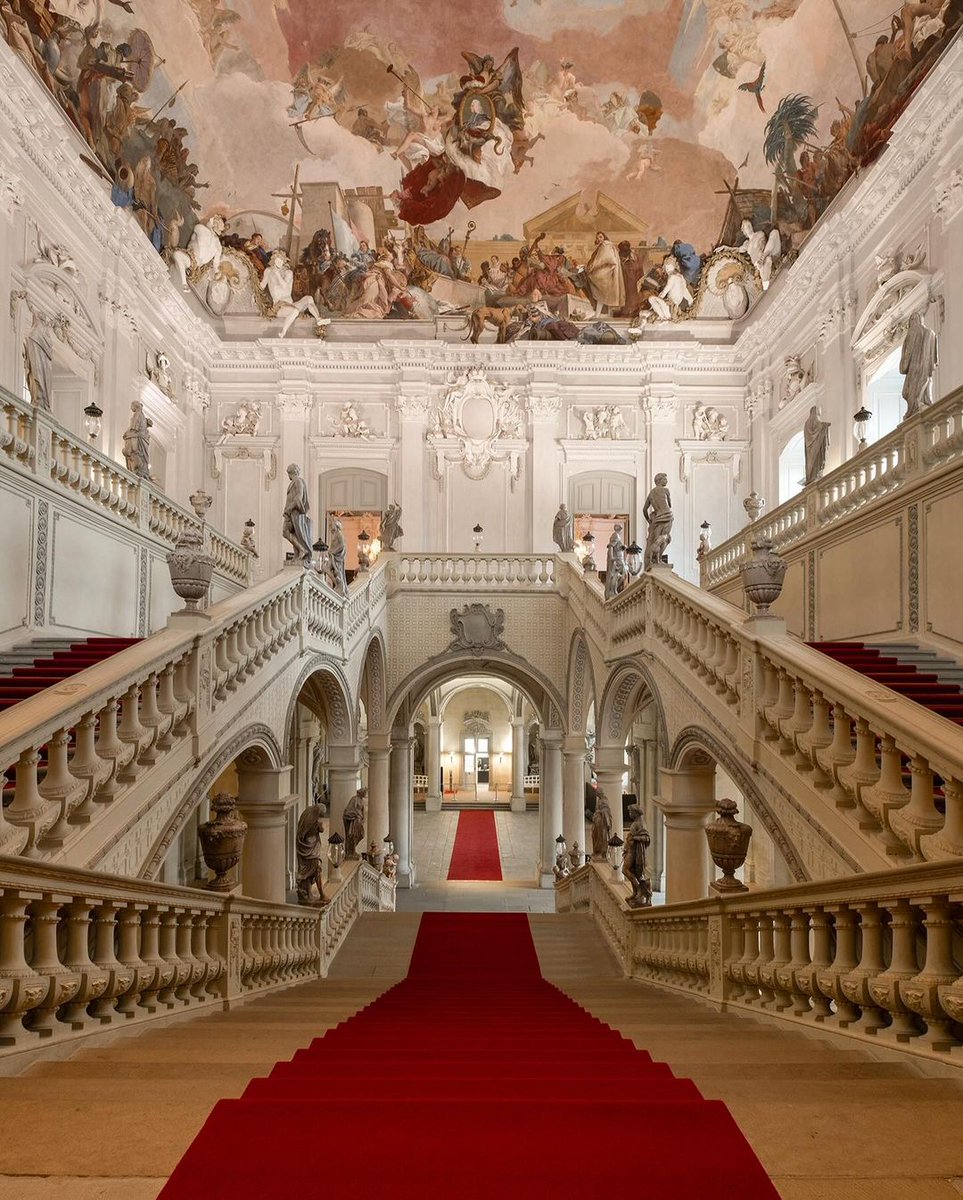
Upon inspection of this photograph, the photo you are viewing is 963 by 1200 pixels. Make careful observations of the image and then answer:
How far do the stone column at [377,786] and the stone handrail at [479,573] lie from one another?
3134mm

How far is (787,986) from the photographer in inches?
184

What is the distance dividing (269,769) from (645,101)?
771 inches

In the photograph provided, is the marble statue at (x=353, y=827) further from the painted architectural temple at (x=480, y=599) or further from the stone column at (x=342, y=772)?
the stone column at (x=342, y=772)

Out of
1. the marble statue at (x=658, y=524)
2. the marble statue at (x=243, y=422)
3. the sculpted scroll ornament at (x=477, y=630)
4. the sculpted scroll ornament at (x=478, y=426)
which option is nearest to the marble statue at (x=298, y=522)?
the marble statue at (x=658, y=524)

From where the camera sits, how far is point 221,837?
5.92 m

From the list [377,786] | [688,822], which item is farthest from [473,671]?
[688,822]

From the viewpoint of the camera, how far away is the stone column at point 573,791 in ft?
60.9

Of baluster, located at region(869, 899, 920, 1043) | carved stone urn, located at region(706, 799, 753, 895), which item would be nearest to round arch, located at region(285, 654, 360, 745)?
carved stone urn, located at region(706, 799, 753, 895)

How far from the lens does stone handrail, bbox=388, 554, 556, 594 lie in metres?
19.0

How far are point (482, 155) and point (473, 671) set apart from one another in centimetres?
1284

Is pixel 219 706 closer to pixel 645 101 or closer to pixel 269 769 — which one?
pixel 269 769

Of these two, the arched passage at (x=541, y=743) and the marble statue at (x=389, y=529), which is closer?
the marble statue at (x=389, y=529)

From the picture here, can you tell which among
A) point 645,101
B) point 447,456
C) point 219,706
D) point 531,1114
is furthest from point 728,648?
point 645,101

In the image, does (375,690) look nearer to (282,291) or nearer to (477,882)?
(477,882)
